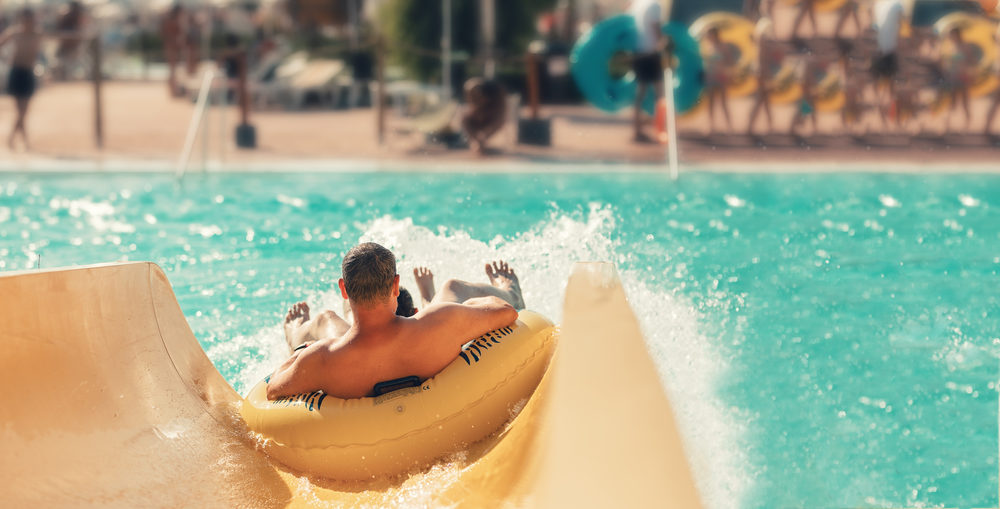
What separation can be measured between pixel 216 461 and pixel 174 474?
0.45 ft

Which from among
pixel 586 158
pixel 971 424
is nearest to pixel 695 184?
pixel 586 158

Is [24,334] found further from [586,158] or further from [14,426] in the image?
[586,158]

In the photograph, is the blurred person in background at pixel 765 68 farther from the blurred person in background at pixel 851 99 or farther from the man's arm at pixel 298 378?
the man's arm at pixel 298 378

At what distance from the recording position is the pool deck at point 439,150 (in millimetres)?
9539

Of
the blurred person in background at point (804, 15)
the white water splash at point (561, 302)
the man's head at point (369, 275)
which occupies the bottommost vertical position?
the white water splash at point (561, 302)

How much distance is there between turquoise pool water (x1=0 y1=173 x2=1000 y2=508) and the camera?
398 centimetres

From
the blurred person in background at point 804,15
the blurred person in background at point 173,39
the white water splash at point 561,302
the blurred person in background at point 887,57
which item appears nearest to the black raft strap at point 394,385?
the white water splash at point 561,302

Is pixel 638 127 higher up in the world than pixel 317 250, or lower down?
higher up

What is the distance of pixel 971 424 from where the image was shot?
13.8ft

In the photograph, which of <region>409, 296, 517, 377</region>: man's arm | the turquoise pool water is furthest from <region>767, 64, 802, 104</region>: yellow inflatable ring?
<region>409, 296, 517, 377</region>: man's arm

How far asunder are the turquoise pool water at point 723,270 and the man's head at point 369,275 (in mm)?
1426

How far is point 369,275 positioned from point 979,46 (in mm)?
11171

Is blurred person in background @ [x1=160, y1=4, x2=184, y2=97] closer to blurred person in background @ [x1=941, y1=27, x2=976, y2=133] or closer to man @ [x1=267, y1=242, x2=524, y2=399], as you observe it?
blurred person in background @ [x1=941, y1=27, x2=976, y2=133]

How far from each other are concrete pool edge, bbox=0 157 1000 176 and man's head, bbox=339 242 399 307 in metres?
6.26
